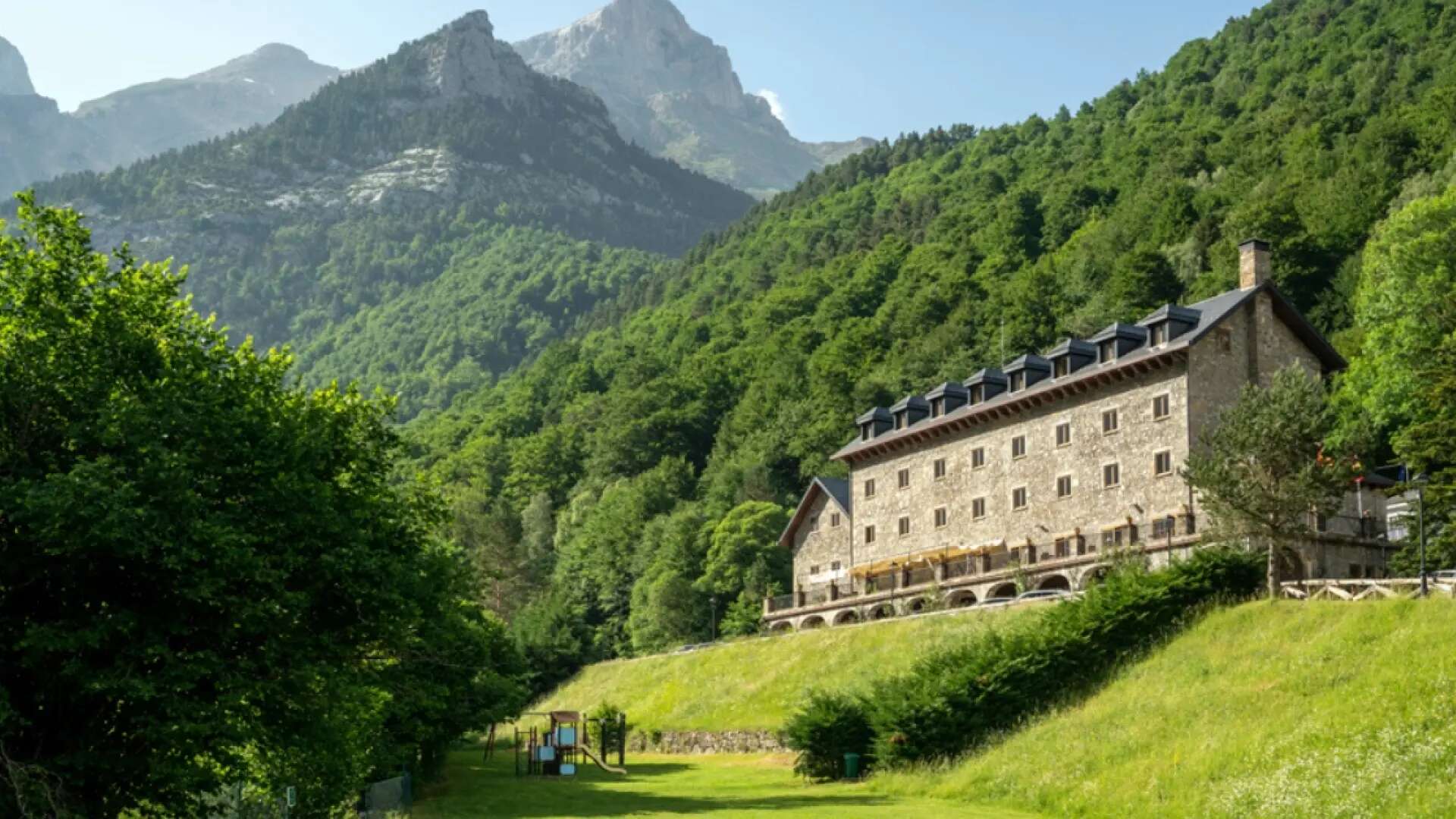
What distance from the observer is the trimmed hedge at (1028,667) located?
154ft

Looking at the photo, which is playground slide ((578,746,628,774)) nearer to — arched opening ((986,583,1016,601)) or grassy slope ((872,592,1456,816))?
grassy slope ((872,592,1456,816))

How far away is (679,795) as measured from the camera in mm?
46594

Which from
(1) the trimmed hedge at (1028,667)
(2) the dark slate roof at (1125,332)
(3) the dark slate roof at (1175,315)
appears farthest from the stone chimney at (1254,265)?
(1) the trimmed hedge at (1028,667)

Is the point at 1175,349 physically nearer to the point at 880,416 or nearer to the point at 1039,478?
→ the point at 1039,478

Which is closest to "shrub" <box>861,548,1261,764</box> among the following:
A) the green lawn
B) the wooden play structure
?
the green lawn

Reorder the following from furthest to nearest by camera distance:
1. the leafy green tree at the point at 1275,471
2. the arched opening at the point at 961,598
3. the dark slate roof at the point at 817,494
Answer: the dark slate roof at the point at 817,494, the arched opening at the point at 961,598, the leafy green tree at the point at 1275,471

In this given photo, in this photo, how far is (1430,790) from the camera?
104 feet

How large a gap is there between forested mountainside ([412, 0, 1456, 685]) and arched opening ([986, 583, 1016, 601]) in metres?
31.6

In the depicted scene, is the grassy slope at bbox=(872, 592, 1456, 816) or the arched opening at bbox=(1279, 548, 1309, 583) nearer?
the grassy slope at bbox=(872, 592, 1456, 816)

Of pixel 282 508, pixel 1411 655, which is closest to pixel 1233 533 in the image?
pixel 1411 655

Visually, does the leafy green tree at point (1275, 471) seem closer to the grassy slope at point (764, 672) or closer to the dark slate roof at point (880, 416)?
the grassy slope at point (764, 672)

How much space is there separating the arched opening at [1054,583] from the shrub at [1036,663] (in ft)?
49.4

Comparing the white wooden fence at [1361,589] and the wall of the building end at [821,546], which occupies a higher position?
the wall of the building end at [821,546]

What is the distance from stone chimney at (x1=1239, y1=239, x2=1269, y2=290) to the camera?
226ft
